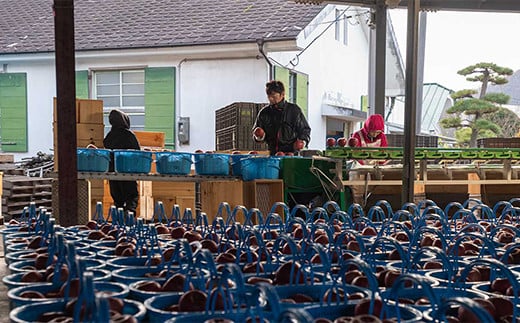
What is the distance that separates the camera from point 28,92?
1501cm

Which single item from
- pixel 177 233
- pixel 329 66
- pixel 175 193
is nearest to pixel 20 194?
pixel 175 193

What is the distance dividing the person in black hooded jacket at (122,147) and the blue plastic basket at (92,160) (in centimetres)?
103

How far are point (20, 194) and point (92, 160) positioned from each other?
3906 mm

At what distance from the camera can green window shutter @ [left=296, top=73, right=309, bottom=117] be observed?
15.7 meters

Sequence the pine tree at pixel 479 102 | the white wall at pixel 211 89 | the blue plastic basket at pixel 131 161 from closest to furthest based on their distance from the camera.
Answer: the blue plastic basket at pixel 131 161 → the white wall at pixel 211 89 → the pine tree at pixel 479 102

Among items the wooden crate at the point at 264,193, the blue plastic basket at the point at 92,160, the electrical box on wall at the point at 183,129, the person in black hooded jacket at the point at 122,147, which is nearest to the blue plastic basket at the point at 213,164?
the wooden crate at the point at 264,193

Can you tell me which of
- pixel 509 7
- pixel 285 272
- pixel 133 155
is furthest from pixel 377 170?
pixel 285 272

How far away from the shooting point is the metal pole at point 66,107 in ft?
17.8

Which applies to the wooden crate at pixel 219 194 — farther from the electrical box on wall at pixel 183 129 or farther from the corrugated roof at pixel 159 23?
the electrical box on wall at pixel 183 129

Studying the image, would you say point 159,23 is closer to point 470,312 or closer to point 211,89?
Result: point 211,89

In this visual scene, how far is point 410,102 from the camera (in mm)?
6504

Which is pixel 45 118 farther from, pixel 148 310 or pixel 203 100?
pixel 148 310

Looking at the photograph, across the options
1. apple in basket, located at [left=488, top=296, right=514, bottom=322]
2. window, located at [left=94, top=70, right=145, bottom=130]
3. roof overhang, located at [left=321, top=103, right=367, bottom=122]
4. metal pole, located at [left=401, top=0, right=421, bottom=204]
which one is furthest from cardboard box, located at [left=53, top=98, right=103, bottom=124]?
roof overhang, located at [left=321, top=103, right=367, bottom=122]

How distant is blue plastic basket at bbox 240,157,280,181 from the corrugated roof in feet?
20.3
